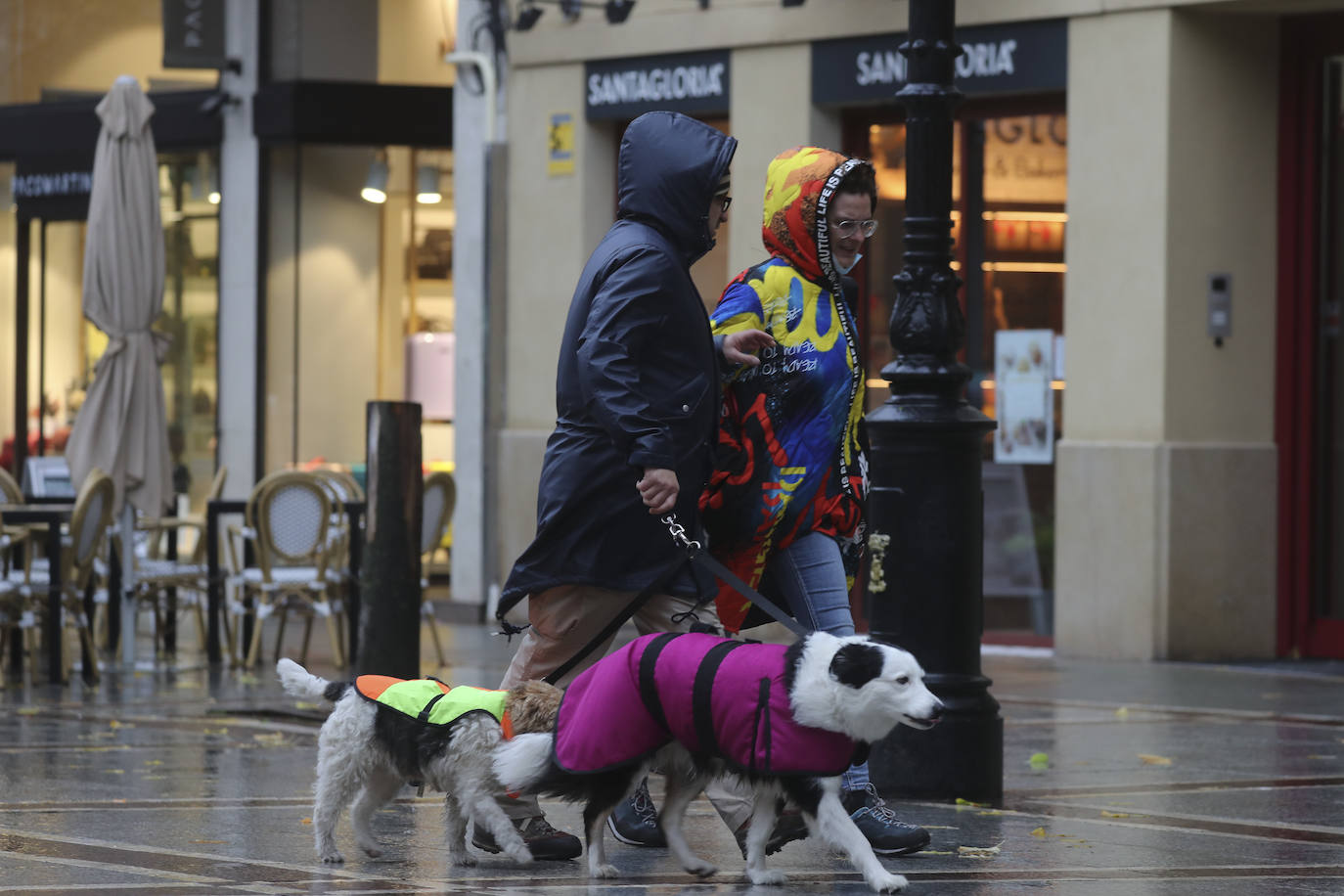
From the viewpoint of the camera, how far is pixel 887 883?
5445mm

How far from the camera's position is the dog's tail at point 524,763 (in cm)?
559

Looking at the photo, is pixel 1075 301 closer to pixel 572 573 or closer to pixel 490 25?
pixel 490 25

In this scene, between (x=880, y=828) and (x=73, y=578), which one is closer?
(x=880, y=828)

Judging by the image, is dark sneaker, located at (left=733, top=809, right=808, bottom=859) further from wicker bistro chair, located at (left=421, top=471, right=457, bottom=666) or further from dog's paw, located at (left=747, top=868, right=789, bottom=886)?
wicker bistro chair, located at (left=421, top=471, right=457, bottom=666)

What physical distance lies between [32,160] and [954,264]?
10.2m

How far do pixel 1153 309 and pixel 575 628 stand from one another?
7731mm

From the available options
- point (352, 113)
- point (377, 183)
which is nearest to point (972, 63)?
point (352, 113)

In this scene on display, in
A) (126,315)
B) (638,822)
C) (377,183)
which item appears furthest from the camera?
(377,183)

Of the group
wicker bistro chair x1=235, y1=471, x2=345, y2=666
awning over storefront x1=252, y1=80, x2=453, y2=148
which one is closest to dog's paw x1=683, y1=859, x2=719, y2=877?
wicker bistro chair x1=235, y1=471, x2=345, y2=666

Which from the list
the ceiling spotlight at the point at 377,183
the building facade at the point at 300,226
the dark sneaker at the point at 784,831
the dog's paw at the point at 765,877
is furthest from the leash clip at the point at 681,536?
the ceiling spotlight at the point at 377,183

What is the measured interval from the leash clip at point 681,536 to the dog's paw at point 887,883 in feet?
3.20

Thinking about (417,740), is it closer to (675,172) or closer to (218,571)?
(675,172)

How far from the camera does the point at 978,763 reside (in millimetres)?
7199

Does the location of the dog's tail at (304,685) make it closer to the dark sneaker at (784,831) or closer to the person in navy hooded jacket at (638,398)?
the person in navy hooded jacket at (638,398)
